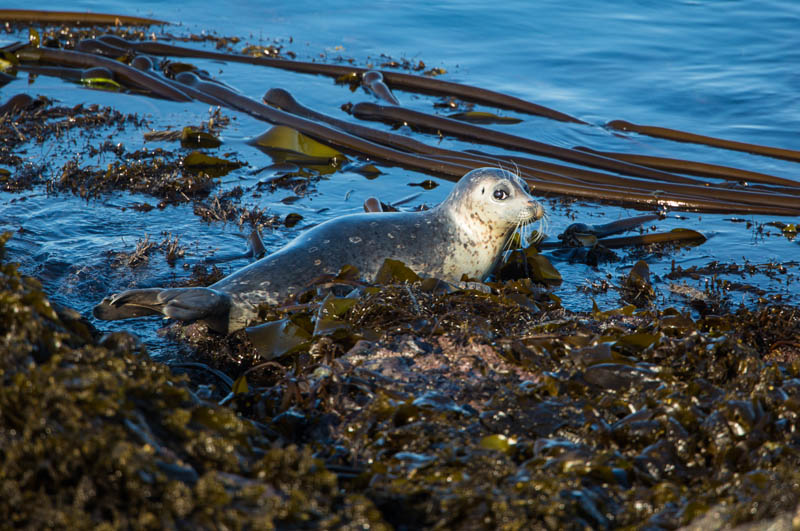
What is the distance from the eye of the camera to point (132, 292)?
12.5 ft

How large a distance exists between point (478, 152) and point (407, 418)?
4853 mm

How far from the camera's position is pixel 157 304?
3.79 m

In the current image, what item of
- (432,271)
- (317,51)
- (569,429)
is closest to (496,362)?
(569,429)

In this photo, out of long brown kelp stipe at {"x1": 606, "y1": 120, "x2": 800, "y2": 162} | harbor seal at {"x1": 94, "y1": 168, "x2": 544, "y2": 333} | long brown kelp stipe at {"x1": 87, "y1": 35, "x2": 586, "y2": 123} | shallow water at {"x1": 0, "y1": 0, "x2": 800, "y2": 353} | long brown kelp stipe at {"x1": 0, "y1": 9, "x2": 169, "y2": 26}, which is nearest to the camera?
harbor seal at {"x1": 94, "y1": 168, "x2": 544, "y2": 333}

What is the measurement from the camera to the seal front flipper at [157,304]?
3.79m

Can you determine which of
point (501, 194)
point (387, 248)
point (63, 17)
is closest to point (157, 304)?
point (387, 248)

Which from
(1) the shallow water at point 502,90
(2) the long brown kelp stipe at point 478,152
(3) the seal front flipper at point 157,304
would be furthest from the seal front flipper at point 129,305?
(2) the long brown kelp stipe at point 478,152

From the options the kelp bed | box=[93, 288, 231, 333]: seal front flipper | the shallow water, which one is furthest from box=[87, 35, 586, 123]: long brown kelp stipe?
box=[93, 288, 231, 333]: seal front flipper

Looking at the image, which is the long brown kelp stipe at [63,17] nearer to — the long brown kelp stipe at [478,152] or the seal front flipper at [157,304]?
the long brown kelp stipe at [478,152]

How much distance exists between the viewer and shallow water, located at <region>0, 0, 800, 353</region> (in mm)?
5344

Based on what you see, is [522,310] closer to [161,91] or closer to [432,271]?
[432,271]

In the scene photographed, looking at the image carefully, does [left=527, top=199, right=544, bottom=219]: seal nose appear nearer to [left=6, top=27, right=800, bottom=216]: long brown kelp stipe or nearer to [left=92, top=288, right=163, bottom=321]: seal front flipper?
[left=6, top=27, right=800, bottom=216]: long brown kelp stipe

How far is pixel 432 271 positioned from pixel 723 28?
9.56 m

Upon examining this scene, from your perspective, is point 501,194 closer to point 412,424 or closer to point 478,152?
point 412,424
